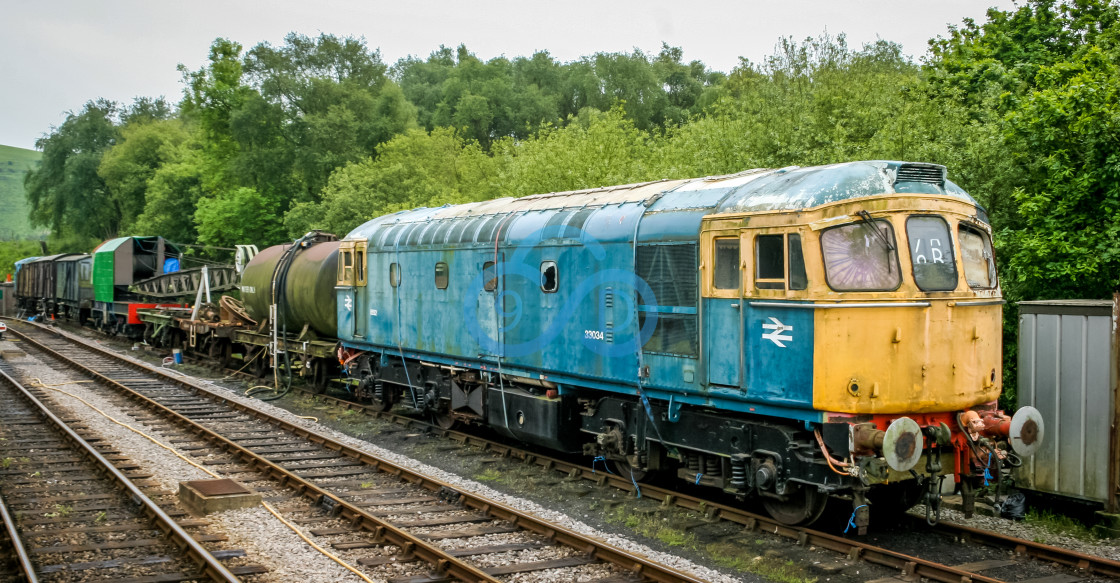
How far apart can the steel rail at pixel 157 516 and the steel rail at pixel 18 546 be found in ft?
4.12

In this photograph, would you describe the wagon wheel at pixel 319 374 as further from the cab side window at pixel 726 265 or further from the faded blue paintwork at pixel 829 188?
the faded blue paintwork at pixel 829 188

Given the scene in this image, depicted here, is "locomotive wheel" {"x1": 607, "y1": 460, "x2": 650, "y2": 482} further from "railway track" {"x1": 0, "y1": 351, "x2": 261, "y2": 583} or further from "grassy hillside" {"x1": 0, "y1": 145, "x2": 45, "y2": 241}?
"grassy hillside" {"x1": 0, "y1": 145, "x2": 45, "y2": 241}

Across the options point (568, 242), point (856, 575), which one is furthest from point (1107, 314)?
point (568, 242)

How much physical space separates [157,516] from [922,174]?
8922mm

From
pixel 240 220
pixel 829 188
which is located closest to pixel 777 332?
pixel 829 188

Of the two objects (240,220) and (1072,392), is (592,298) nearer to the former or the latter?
(1072,392)

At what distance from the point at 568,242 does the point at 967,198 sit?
486 centimetres

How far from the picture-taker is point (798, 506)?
8992mm

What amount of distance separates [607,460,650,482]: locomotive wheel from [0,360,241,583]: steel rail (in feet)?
16.5

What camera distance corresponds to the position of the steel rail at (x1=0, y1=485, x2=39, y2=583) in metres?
7.67

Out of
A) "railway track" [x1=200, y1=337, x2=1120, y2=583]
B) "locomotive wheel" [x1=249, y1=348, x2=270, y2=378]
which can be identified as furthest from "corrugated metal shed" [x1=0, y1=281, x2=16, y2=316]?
"railway track" [x1=200, y1=337, x2=1120, y2=583]

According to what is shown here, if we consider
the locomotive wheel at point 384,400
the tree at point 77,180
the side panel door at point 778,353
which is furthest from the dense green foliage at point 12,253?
the side panel door at point 778,353

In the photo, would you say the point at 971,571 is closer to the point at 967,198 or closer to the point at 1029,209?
the point at 967,198

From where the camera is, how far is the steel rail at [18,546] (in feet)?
25.2
